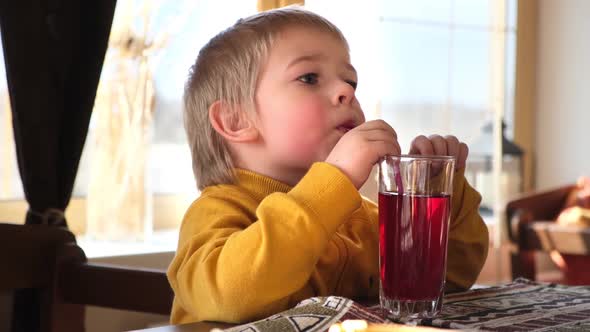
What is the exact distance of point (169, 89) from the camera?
232cm

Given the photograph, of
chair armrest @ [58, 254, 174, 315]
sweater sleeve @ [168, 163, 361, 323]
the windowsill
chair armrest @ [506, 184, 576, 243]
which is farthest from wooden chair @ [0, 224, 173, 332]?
chair armrest @ [506, 184, 576, 243]

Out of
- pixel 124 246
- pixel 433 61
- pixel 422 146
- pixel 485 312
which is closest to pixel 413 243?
pixel 485 312

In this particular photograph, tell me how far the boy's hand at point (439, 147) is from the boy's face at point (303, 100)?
0.08 m

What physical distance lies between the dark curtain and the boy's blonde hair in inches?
16.3

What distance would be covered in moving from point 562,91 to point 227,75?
3130 millimetres

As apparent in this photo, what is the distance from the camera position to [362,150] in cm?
90

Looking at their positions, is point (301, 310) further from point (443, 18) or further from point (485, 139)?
point (485, 139)

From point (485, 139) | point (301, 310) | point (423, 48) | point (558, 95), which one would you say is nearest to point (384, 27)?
point (423, 48)

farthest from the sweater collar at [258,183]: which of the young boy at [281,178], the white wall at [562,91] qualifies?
the white wall at [562,91]

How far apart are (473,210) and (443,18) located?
88.6 inches

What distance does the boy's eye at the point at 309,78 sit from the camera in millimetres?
1085

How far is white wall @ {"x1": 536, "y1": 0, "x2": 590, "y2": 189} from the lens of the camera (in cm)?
392

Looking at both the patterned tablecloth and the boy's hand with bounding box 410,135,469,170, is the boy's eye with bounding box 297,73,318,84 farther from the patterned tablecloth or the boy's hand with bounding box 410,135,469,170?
the patterned tablecloth

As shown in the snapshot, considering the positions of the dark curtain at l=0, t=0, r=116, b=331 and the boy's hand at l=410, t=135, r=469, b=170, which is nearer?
the boy's hand at l=410, t=135, r=469, b=170
